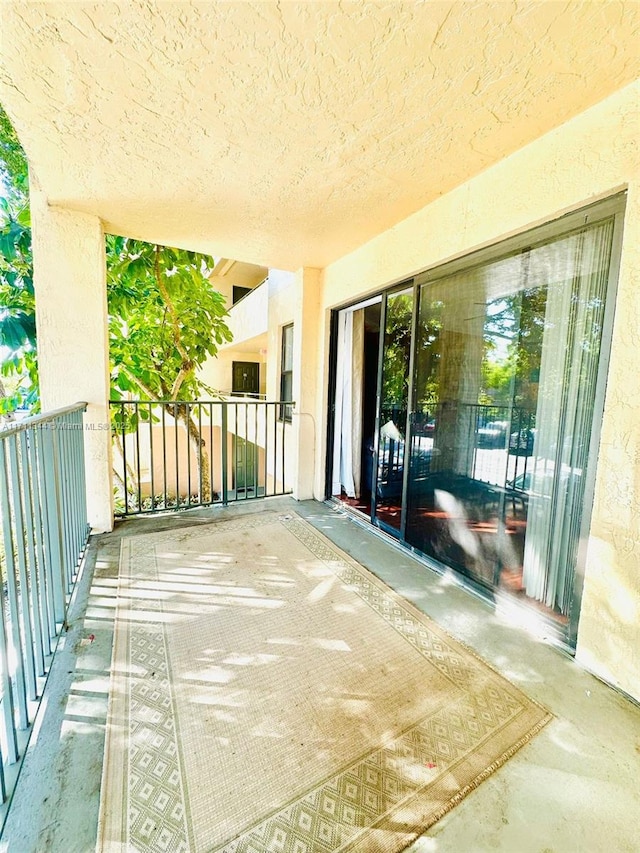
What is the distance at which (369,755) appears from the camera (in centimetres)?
123

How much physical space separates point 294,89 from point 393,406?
2.21m

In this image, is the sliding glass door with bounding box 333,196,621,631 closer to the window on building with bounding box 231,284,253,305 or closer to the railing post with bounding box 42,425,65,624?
the railing post with bounding box 42,425,65,624

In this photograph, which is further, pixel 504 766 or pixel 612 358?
pixel 612 358

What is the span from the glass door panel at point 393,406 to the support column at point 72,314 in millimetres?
2329

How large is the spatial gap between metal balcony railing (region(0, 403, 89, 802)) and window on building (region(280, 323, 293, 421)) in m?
3.39

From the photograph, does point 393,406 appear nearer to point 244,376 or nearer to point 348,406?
point 348,406

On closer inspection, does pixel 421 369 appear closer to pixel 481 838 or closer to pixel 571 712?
pixel 571 712

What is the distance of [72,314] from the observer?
107 inches

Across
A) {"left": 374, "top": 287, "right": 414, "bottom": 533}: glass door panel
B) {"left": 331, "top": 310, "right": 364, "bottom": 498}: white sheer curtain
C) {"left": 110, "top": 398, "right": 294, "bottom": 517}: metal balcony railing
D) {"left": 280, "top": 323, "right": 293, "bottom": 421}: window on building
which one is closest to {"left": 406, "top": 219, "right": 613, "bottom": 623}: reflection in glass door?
{"left": 374, "top": 287, "right": 414, "bottom": 533}: glass door panel

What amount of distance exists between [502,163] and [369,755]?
9.21ft

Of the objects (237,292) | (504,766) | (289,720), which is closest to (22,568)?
(289,720)

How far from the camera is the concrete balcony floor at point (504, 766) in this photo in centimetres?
101

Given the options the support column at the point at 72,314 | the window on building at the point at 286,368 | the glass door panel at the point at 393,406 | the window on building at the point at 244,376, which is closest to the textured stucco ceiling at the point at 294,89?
the support column at the point at 72,314

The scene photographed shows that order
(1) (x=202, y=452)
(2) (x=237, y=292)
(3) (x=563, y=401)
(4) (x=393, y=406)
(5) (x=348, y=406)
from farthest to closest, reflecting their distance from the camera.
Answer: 1. (2) (x=237, y=292)
2. (1) (x=202, y=452)
3. (5) (x=348, y=406)
4. (4) (x=393, y=406)
5. (3) (x=563, y=401)
